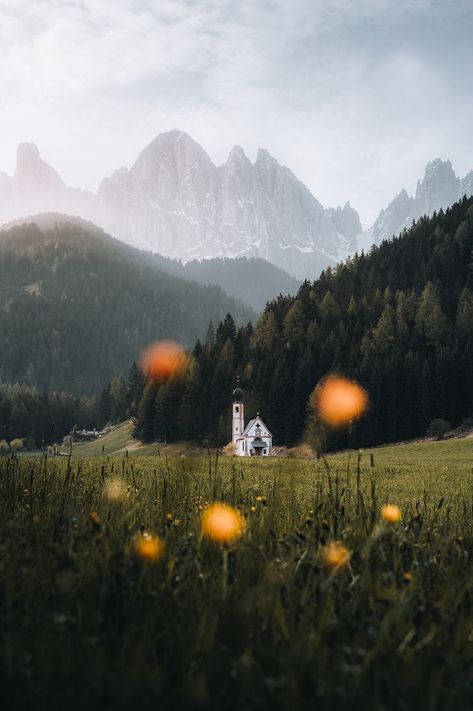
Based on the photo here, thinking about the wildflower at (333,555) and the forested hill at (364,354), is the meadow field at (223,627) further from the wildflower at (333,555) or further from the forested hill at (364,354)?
the forested hill at (364,354)

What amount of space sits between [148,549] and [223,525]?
104 cm

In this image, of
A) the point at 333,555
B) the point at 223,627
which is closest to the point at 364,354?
the point at 333,555

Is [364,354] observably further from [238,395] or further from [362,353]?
[238,395]

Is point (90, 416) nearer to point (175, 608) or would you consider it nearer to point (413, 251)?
point (413, 251)

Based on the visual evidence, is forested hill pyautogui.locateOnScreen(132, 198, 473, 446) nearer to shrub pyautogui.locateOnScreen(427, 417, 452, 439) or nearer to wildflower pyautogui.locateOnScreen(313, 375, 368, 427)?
wildflower pyautogui.locateOnScreen(313, 375, 368, 427)

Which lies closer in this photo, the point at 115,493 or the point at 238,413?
the point at 115,493

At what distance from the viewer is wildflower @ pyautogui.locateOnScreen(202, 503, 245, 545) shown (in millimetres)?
4371

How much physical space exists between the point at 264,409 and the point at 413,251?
59190 mm

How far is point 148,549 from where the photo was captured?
3.81 m

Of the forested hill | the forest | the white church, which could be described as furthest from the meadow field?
the white church

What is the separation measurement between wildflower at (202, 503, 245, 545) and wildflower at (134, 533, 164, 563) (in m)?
0.53

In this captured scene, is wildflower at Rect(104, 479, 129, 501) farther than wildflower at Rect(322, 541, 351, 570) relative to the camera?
Yes

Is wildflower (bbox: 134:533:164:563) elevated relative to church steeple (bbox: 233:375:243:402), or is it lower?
lower

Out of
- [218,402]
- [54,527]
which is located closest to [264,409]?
[218,402]
